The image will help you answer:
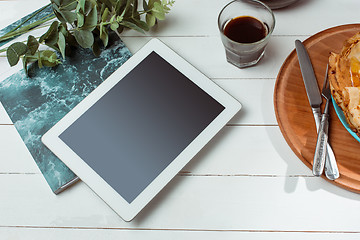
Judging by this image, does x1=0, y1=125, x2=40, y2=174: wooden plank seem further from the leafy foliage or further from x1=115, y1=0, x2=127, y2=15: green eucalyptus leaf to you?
x1=115, y1=0, x2=127, y2=15: green eucalyptus leaf

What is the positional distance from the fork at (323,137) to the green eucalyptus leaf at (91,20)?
1.63 feet

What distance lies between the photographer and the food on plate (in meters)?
0.69

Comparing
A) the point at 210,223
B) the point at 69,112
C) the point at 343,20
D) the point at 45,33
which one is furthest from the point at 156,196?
the point at 343,20

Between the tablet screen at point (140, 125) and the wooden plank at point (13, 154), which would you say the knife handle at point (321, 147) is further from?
the wooden plank at point (13, 154)

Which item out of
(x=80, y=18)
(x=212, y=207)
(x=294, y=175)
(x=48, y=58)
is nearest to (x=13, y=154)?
(x=48, y=58)

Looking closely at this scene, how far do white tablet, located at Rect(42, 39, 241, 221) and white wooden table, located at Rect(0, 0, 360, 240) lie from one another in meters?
0.04

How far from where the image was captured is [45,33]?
34.0 inches

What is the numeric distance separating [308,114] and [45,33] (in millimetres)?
578

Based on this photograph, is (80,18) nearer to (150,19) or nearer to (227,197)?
(150,19)

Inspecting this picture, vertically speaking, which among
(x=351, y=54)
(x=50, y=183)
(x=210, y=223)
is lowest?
(x=210, y=223)

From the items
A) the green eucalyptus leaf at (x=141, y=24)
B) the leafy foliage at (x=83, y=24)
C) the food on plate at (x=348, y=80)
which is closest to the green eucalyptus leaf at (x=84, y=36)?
the leafy foliage at (x=83, y=24)

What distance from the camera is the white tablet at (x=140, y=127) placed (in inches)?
31.0

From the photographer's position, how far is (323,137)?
0.77m

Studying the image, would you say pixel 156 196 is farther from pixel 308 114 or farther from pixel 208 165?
pixel 308 114
